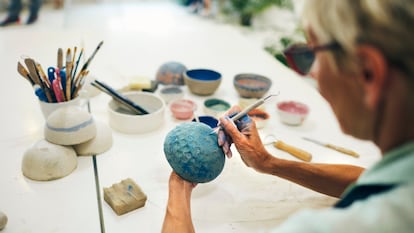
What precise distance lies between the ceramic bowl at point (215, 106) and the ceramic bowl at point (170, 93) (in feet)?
0.49

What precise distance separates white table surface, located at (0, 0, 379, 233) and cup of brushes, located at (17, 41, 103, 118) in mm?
166

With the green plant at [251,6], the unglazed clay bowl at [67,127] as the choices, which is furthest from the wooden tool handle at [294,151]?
the green plant at [251,6]

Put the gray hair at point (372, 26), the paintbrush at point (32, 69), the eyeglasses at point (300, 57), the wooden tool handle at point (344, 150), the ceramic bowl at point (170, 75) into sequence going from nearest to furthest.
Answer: the gray hair at point (372, 26), the eyeglasses at point (300, 57), the paintbrush at point (32, 69), the wooden tool handle at point (344, 150), the ceramic bowl at point (170, 75)

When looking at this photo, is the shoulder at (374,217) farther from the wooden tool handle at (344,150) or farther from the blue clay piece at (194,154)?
the wooden tool handle at (344,150)

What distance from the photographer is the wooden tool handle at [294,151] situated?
149 cm

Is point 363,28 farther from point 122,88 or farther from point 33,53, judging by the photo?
point 33,53

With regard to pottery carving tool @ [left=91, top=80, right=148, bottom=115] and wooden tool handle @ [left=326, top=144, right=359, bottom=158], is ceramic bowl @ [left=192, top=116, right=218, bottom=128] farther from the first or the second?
wooden tool handle @ [left=326, top=144, right=359, bottom=158]

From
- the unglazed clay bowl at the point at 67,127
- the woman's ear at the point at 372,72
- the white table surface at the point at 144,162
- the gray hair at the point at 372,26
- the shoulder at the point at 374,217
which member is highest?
the gray hair at the point at 372,26

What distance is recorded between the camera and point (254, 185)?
53.2 inches

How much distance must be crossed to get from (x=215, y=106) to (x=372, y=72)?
1142 mm

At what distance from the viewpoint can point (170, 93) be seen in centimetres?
187

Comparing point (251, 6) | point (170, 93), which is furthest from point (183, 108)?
point (251, 6)

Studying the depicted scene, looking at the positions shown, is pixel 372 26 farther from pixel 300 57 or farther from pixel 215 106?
pixel 215 106

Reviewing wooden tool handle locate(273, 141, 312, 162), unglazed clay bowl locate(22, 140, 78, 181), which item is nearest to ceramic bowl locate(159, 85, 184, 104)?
wooden tool handle locate(273, 141, 312, 162)
